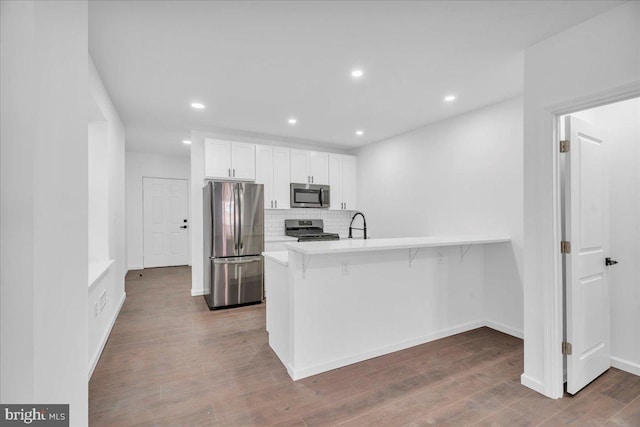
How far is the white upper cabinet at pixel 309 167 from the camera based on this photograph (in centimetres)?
504

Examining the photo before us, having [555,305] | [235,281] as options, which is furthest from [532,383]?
[235,281]

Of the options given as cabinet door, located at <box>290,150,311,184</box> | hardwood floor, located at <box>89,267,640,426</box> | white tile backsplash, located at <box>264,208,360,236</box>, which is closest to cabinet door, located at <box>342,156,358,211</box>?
white tile backsplash, located at <box>264,208,360,236</box>

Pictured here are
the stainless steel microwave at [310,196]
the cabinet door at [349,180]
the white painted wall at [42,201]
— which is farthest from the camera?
the cabinet door at [349,180]

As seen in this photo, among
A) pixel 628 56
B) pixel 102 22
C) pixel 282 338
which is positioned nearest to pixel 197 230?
pixel 282 338

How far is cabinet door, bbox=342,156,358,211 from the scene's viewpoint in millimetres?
5578

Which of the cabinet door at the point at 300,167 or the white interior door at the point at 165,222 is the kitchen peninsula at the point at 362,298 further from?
the white interior door at the point at 165,222

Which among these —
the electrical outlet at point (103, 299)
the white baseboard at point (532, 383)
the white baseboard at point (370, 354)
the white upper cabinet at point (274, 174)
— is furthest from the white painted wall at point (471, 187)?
the electrical outlet at point (103, 299)

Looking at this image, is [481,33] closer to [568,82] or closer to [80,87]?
[568,82]

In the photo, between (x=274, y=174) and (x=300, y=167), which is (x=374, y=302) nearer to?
(x=274, y=174)

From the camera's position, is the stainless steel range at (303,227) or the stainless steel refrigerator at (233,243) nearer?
the stainless steel refrigerator at (233,243)

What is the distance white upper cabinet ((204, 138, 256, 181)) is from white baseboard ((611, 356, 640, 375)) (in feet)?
15.2

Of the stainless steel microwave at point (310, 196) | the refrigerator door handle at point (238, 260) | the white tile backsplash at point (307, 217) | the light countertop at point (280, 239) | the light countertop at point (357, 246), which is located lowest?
the refrigerator door handle at point (238, 260)

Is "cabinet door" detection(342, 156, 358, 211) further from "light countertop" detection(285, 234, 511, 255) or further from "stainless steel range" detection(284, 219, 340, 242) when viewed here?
"light countertop" detection(285, 234, 511, 255)

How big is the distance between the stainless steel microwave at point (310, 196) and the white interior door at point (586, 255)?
362cm
